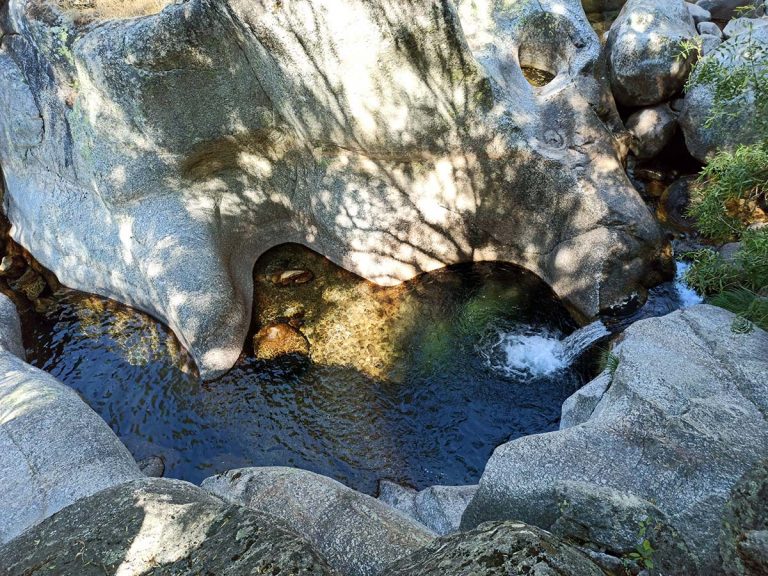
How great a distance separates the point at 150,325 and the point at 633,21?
9500 millimetres

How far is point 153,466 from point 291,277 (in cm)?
341

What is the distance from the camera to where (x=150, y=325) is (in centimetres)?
856

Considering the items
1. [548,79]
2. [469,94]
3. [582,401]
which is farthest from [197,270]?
[548,79]

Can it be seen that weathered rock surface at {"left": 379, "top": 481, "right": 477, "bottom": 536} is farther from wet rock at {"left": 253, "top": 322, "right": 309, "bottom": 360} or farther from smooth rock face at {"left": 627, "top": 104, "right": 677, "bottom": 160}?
smooth rock face at {"left": 627, "top": 104, "right": 677, "bottom": 160}

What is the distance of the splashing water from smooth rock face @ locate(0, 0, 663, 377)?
1.43 ft

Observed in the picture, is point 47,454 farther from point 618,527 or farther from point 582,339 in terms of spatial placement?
point 582,339

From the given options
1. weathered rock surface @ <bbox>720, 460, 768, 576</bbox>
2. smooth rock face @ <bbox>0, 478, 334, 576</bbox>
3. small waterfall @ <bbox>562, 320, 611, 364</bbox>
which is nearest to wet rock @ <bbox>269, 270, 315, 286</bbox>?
small waterfall @ <bbox>562, 320, 611, 364</bbox>

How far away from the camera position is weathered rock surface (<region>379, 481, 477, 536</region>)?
517 centimetres

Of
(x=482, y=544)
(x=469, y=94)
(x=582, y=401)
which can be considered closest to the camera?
(x=482, y=544)

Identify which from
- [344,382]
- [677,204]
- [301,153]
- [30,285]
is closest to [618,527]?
[344,382]

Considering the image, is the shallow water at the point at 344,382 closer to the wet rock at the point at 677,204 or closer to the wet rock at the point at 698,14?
the wet rock at the point at 677,204

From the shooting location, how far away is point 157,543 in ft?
9.29

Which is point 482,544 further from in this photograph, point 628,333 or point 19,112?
point 19,112

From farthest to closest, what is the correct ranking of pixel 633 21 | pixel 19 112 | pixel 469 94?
pixel 633 21
pixel 19 112
pixel 469 94
